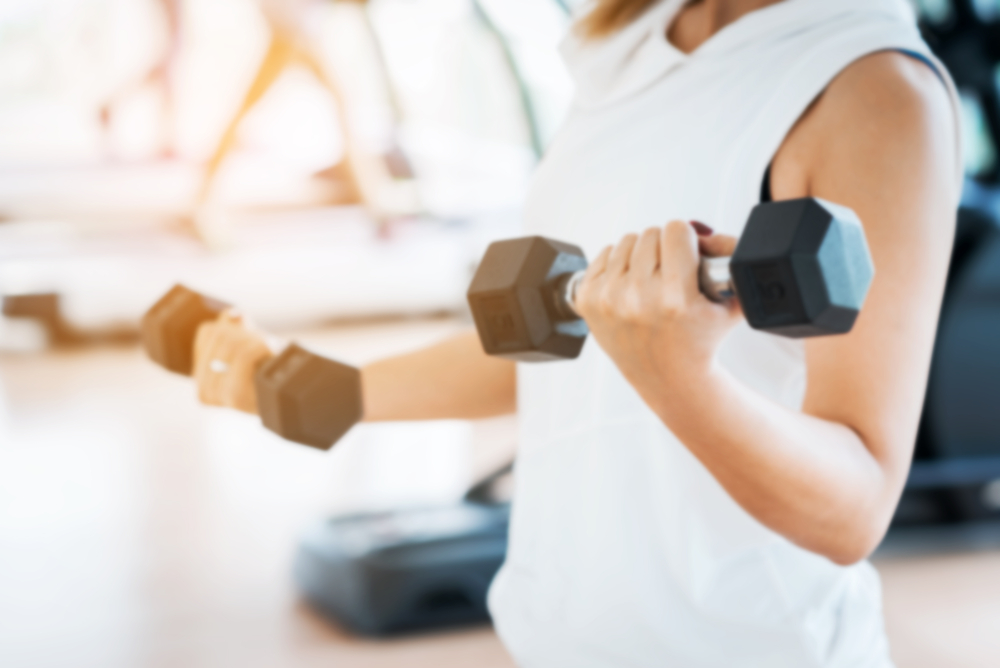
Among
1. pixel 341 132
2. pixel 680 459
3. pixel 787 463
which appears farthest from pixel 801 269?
pixel 341 132

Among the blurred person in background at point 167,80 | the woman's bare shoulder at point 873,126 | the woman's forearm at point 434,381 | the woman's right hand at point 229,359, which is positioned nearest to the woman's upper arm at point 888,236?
the woman's bare shoulder at point 873,126

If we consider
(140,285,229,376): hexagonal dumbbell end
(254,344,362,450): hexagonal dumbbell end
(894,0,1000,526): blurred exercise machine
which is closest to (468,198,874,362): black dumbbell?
(254,344,362,450): hexagonal dumbbell end

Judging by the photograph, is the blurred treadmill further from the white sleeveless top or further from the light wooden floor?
the white sleeveless top

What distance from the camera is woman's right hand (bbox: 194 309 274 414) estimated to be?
71 centimetres

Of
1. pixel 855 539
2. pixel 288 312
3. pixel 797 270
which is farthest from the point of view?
pixel 288 312

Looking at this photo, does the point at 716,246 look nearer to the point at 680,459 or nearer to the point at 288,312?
the point at 680,459

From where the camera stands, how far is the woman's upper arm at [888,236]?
49cm

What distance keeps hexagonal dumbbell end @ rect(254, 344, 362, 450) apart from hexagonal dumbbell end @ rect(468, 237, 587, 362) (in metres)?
0.19

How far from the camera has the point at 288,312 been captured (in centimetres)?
504

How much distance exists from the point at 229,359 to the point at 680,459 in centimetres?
37

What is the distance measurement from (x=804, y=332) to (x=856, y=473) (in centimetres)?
12

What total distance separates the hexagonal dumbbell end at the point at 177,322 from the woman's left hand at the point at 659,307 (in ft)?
1.44

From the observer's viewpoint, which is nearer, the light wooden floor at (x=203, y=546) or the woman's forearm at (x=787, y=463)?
the woman's forearm at (x=787, y=463)

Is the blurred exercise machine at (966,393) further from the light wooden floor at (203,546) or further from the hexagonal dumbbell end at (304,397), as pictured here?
the hexagonal dumbbell end at (304,397)
